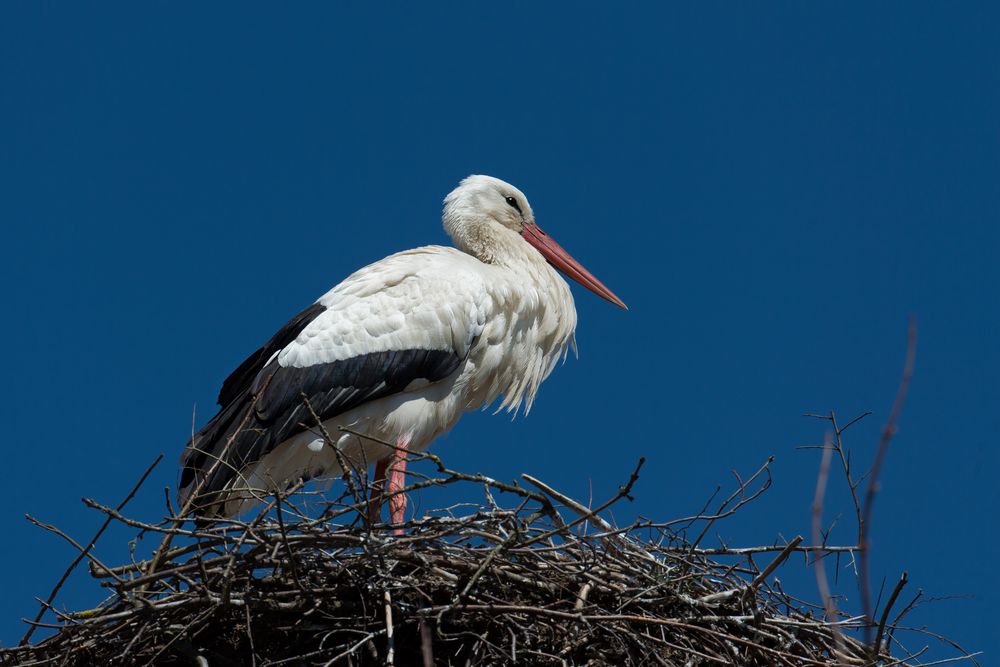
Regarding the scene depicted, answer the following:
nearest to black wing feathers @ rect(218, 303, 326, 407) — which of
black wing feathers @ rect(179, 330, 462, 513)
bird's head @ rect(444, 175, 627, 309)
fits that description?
black wing feathers @ rect(179, 330, 462, 513)

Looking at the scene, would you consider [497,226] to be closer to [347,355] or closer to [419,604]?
[347,355]

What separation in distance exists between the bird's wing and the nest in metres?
1.32

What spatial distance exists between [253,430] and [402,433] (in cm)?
66

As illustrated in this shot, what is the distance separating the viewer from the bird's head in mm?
6223

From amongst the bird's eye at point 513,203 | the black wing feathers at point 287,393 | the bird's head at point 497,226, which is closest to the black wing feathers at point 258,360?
the black wing feathers at point 287,393

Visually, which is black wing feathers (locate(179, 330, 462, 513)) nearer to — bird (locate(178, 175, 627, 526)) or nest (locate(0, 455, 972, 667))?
bird (locate(178, 175, 627, 526))

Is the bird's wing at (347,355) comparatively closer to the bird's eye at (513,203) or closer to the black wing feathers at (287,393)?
the black wing feathers at (287,393)

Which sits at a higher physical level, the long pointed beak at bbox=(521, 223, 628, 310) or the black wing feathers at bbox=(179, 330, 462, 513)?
the long pointed beak at bbox=(521, 223, 628, 310)

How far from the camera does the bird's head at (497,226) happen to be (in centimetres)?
622

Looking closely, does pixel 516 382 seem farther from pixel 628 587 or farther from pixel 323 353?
pixel 628 587

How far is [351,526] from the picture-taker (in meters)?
3.72

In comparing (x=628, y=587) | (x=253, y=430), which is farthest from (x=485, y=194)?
(x=628, y=587)

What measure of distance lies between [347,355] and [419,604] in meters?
1.86

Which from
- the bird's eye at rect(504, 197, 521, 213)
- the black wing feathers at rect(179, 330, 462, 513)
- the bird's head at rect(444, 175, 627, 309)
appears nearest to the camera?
the black wing feathers at rect(179, 330, 462, 513)
